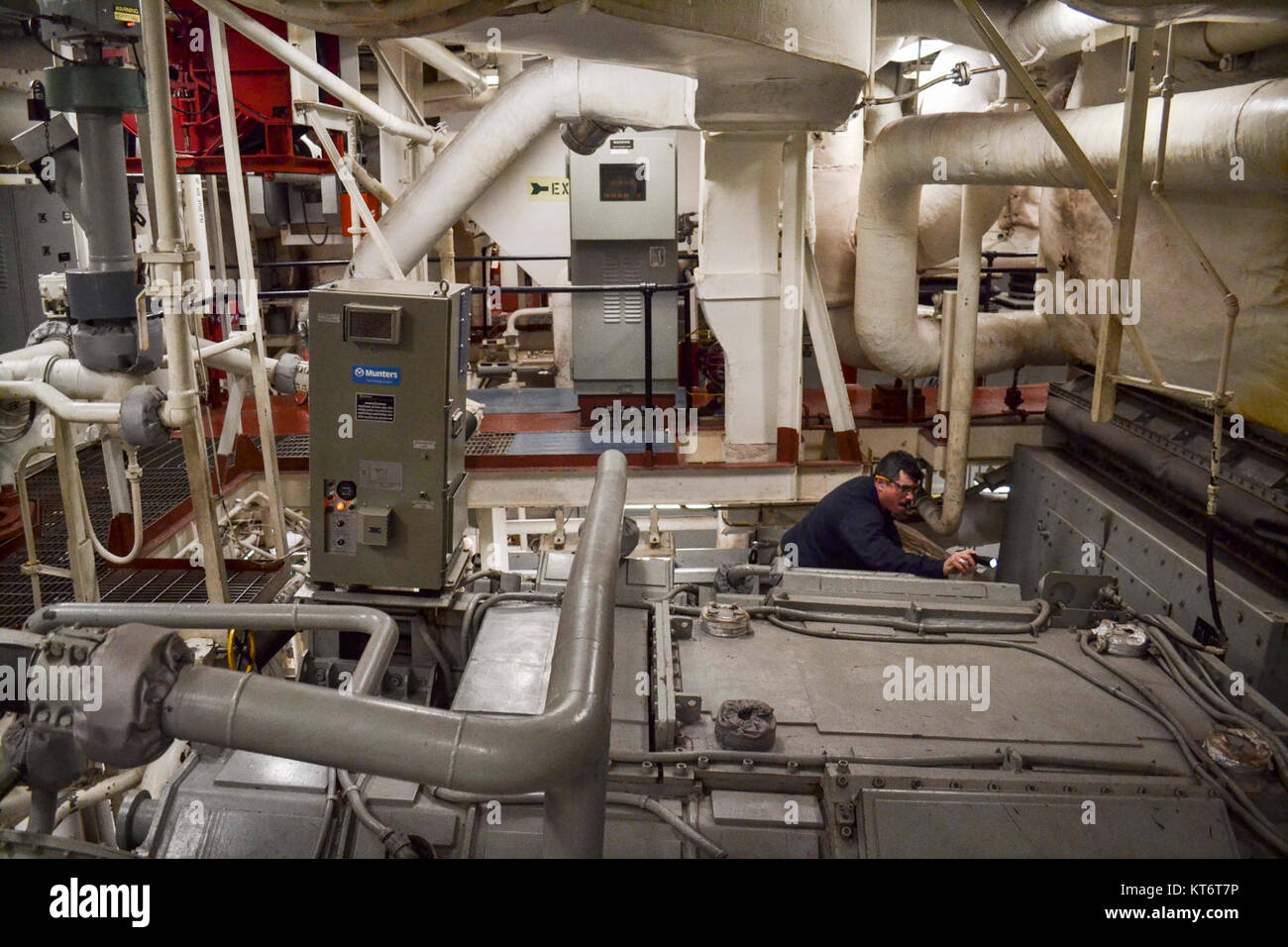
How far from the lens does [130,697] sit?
1.56m

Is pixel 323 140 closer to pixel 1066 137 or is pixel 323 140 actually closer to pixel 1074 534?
pixel 1066 137

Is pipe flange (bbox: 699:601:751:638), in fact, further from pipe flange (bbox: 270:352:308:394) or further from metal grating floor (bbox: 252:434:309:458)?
metal grating floor (bbox: 252:434:309:458)

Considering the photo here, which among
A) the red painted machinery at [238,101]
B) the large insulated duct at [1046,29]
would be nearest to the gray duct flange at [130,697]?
the large insulated duct at [1046,29]

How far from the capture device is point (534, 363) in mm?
8992

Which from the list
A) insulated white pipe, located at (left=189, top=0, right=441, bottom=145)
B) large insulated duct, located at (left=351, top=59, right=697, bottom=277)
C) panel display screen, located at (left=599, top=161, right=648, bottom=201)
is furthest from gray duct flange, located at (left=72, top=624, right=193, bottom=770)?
panel display screen, located at (left=599, top=161, right=648, bottom=201)

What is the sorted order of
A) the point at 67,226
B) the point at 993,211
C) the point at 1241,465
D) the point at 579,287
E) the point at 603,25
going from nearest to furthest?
the point at 603,25 < the point at 1241,465 < the point at 993,211 < the point at 579,287 < the point at 67,226

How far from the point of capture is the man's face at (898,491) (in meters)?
4.33

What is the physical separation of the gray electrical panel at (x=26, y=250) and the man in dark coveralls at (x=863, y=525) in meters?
5.42

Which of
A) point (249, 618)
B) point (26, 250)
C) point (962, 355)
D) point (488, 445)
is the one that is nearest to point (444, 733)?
point (249, 618)

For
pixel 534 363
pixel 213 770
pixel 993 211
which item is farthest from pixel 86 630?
pixel 534 363

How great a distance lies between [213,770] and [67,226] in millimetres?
5950

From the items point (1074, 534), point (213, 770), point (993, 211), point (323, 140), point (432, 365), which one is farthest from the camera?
point (993, 211)

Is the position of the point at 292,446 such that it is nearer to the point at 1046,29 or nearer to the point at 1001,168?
the point at 1001,168

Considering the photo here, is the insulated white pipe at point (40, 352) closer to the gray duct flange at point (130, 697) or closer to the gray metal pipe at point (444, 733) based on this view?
the gray duct flange at point (130, 697)
